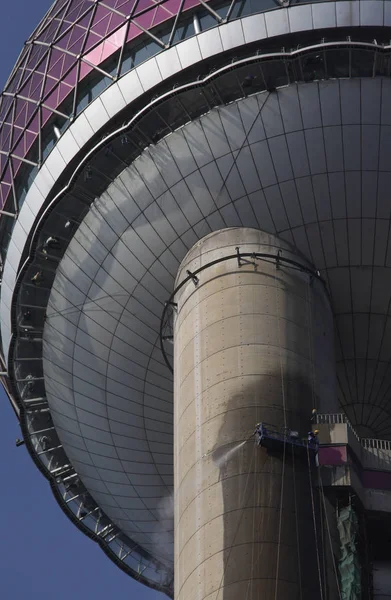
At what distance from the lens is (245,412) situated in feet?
136

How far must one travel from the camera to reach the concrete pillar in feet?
128

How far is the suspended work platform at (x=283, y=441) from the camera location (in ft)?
132

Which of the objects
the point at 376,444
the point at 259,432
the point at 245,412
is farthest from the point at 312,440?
the point at 376,444

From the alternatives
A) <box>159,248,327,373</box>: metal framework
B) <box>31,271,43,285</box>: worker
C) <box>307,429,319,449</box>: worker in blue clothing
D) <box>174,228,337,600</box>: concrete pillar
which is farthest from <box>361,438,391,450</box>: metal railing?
<box>31,271,43,285</box>: worker

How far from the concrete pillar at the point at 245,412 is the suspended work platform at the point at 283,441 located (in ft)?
0.66

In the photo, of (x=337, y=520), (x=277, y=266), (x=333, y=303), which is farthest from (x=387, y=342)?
(x=337, y=520)

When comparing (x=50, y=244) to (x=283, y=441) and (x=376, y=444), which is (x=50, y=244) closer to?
(x=283, y=441)

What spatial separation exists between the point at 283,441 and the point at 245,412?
1.55m

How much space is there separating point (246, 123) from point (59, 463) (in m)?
16.6

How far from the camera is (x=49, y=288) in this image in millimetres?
49250

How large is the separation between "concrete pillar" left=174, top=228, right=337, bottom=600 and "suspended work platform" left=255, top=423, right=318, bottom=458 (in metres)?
0.20

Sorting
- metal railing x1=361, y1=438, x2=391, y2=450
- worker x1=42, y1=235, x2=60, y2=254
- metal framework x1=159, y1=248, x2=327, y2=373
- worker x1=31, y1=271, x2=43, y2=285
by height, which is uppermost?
worker x1=42, y1=235, x2=60, y2=254

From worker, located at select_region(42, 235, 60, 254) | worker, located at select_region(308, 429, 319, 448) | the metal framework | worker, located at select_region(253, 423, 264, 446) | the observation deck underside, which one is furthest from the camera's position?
worker, located at select_region(42, 235, 60, 254)

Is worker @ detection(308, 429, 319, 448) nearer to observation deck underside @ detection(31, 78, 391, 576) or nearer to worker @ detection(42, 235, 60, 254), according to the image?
observation deck underside @ detection(31, 78, 391, 576)
